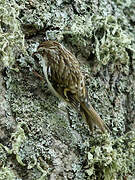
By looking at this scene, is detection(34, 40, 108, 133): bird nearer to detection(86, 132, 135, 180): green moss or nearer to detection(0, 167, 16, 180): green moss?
detection(86, 132, 135, 180): green moss

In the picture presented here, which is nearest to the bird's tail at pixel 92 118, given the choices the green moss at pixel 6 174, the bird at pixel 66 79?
the bird at pixel 66 79

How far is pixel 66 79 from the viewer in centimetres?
215

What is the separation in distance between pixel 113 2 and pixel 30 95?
0.96 meters

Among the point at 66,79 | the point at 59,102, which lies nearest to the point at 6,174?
Result: the point at 59,102

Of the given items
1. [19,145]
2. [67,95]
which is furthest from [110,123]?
[19,145]

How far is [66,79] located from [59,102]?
19 centimetres

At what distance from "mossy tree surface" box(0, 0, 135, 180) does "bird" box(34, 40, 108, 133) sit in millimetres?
42

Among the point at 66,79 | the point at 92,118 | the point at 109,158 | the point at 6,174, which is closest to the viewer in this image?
the point at 6,174

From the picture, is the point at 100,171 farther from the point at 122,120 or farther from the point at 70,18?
the point at 70,18

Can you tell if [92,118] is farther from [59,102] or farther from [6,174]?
[6,174]

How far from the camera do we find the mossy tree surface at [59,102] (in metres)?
1.74

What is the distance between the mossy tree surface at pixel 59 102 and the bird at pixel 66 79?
4cm

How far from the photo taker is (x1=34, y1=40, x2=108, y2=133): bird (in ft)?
6.61

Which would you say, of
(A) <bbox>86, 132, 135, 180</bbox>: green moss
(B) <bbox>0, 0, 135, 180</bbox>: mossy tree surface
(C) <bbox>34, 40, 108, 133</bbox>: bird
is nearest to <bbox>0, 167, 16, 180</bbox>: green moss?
(B) <bbox>0, 0, 135, 180</bbox>: mossy tree surface
